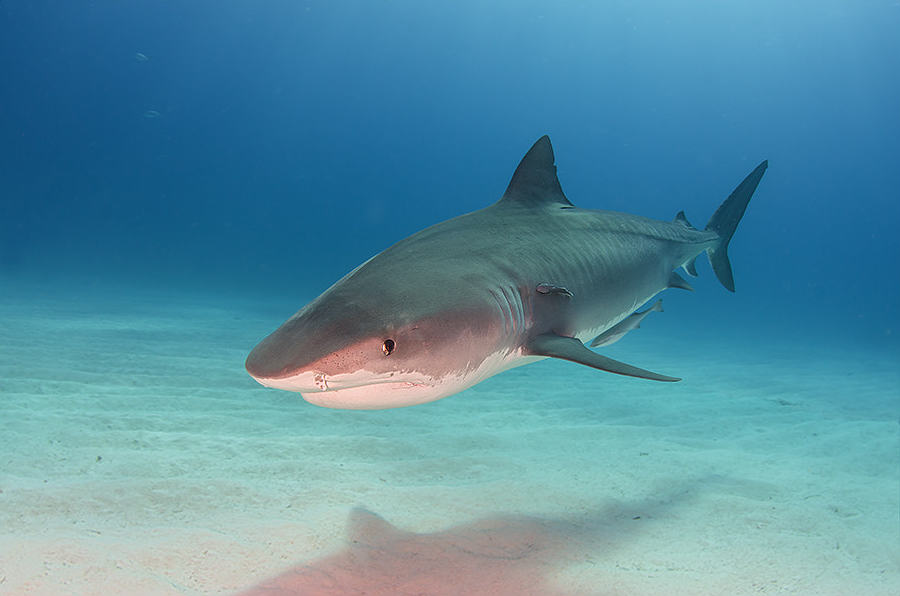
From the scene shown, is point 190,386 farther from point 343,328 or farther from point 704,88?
point 704,88

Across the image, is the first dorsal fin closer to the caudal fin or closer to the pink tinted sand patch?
the pink tinted sand patch

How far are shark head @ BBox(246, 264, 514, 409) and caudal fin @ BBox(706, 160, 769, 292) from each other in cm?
429

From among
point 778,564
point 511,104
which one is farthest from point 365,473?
point 511,104

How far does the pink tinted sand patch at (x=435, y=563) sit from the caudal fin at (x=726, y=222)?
370cm

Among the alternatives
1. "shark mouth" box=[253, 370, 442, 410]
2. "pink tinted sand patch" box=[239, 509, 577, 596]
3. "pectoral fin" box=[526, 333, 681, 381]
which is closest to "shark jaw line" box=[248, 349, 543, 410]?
"shark mouth" box=[253, 370, 442, 410]

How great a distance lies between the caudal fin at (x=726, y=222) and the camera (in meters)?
5.12

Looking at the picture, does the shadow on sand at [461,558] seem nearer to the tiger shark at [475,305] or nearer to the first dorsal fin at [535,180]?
the tiger shark at [475,305]

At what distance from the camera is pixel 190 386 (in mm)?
5359

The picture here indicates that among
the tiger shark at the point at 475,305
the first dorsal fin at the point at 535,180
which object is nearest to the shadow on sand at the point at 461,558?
the tiger shark at the point at 475,305

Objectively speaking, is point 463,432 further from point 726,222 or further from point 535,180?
point 726,222

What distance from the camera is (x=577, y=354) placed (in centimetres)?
230

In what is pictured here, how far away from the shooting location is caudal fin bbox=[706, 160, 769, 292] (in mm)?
5125

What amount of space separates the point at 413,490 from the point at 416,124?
10430cm

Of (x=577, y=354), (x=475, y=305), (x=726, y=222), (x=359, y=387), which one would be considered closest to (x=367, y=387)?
(x=359, y=387)
